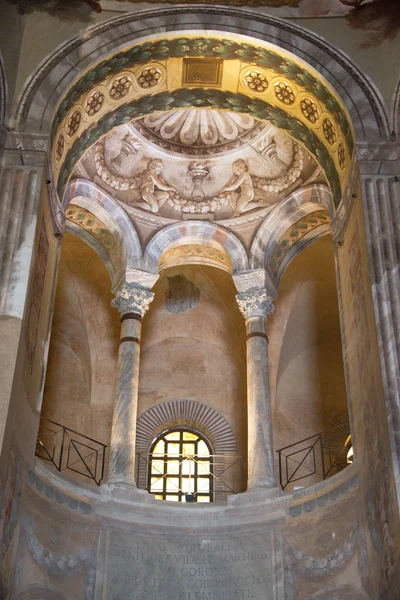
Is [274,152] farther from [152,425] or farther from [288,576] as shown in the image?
[288,576]

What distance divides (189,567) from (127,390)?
288 cm

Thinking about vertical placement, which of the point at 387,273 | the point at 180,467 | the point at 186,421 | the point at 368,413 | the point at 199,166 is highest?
the point at 199,166

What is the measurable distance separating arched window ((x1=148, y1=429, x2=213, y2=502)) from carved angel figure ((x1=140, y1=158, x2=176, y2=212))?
432cm

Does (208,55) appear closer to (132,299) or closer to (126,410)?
(132,299)

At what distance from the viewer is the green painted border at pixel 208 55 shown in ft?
39.7

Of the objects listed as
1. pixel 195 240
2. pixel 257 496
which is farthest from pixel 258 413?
pixel 195 240

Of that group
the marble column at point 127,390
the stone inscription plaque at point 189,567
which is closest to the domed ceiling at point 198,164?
the marble column at point 127,390

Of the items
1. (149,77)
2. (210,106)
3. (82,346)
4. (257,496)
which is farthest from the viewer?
(82,346)

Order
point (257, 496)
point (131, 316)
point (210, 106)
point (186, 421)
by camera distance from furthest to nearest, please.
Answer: point (186, 421)
point (131, 316)
point (210, 106)
point (257, 496)

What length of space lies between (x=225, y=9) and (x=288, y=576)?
7.87 metres

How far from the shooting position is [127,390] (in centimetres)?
1356

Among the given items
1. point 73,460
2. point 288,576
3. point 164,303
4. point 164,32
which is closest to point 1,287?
point 164,32

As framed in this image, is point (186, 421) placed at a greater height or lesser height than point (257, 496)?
greater

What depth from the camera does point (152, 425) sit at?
53.9ft
